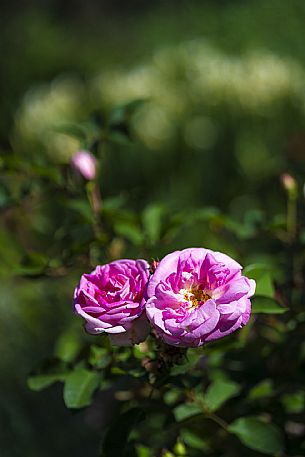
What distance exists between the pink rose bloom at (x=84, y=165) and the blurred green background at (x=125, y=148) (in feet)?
0.16

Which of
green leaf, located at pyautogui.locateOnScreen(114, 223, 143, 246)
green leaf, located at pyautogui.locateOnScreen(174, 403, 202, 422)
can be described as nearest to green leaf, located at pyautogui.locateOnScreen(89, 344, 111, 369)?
green leaf, located at pyautogui.locateOnScreen(174, 403, 202, 422)

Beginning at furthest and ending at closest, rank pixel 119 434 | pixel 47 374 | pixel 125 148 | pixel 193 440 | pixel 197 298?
pixel 125 148, pixel 193 440, pixel 47 374, pixel 119 434, pixel 197 298

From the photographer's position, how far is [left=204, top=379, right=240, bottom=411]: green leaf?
113cm

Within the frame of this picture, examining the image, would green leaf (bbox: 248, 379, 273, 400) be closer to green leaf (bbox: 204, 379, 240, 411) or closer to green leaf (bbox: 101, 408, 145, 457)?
green leaf (bbox: 204, 379, 240, 411)

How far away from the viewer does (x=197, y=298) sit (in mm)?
879

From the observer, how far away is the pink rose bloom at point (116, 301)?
0.87 metres

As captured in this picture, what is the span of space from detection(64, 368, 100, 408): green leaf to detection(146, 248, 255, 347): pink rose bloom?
0.18 metres

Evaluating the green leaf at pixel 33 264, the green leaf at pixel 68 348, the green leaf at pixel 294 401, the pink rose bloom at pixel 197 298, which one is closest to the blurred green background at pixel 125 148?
the green leaf at pixel 33 264

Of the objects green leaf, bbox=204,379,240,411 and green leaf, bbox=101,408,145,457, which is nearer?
green leaf, bbox=101,408,145,457

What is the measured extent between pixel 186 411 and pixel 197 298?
0.27m

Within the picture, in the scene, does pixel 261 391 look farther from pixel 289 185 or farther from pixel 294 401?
pixel 289 185

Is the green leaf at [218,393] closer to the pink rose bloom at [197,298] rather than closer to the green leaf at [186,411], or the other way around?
the green leaf at [186,411]

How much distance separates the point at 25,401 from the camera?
1783 millimetres

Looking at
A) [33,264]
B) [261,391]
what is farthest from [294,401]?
[33,264]
